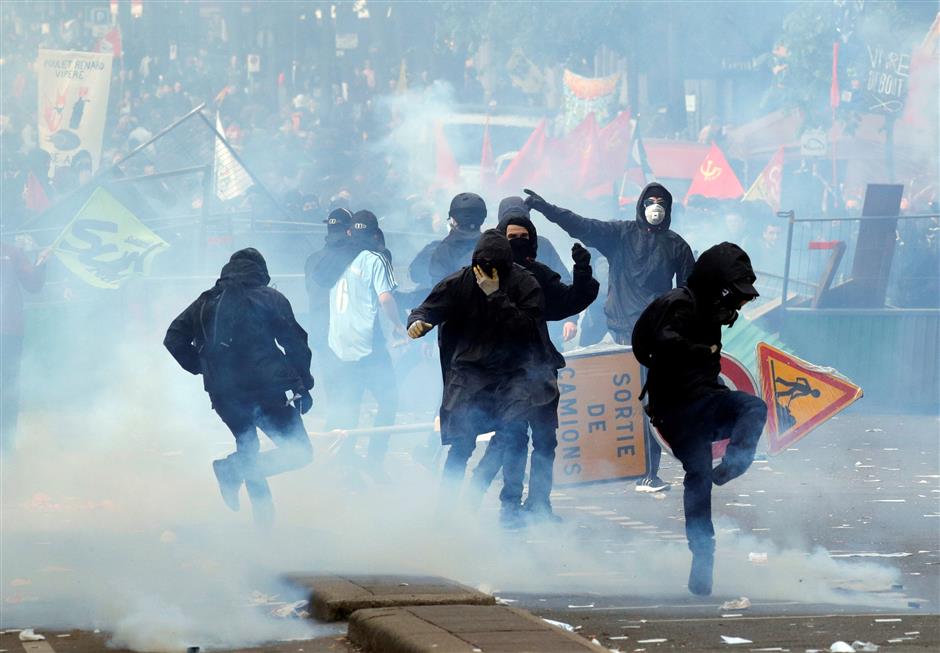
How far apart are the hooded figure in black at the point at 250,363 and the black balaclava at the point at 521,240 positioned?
111 cm

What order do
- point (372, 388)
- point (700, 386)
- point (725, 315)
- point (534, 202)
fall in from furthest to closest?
point (372, 388) < point (534, 202) < point (700, 386) < point (725, 315)

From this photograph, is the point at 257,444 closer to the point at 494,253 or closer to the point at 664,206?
the point at 494,253

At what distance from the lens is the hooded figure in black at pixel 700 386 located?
269 inches

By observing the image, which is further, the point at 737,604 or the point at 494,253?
the point at 494,253

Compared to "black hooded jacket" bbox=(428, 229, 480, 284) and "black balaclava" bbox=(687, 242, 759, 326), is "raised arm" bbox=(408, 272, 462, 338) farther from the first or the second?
"black hooded jacket" bbox=(428, 229, 480, 284)


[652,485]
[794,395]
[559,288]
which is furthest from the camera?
[652,485]

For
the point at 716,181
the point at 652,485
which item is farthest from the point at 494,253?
the point at 716,181

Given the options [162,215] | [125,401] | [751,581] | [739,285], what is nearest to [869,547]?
[751,581]

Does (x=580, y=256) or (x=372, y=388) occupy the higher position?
(x=580, y=256)

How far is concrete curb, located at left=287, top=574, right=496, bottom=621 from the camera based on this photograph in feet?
20.3

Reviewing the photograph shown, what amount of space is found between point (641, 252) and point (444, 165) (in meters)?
15.2

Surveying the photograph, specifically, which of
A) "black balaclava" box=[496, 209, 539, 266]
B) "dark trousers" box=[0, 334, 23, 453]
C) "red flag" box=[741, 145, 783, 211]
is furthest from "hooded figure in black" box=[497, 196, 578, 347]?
"red flag" box=[741, 145, 783, 211]

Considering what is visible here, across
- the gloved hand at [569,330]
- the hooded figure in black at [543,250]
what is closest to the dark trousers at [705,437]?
the hooded figure in black at [543,250]

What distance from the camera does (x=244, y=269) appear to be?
8.26 meters
